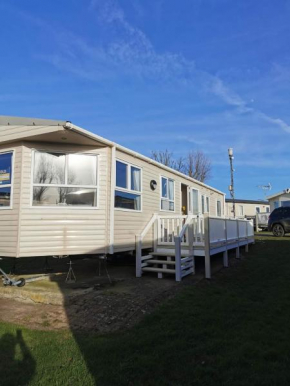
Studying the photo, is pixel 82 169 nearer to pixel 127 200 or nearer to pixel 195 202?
pixel 127 200

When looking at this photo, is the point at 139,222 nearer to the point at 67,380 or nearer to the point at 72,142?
the point at 72,142

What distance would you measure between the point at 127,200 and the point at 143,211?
866mm

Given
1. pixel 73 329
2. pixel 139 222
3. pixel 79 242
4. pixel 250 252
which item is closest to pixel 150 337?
pixel 73 329

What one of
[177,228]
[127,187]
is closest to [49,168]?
[127,187]

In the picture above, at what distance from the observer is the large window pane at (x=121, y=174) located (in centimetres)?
790

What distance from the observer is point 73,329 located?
4621 millimetres

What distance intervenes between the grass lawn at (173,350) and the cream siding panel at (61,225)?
2.33m

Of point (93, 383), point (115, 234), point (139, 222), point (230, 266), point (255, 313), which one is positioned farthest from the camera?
point (230, 266)

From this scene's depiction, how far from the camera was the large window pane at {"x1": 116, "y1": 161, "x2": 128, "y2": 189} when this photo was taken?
25.9 ft

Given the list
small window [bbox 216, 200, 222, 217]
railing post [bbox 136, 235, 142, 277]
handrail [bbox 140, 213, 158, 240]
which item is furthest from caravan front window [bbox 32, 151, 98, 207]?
small window [bbox 216, 200, 222, 217]

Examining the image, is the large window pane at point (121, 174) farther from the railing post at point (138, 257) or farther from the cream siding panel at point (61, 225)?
the railing post at point (138, 257)

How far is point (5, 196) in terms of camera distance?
718cm

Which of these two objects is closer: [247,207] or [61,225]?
[61,225]

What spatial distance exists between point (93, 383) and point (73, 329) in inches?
65.4
